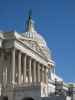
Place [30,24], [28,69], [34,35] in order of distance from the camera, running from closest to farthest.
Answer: [28,69] < [34,35] < [30,24]

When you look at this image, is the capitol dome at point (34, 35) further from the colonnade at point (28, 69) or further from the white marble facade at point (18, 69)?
the white marble facade at point (18, 69)

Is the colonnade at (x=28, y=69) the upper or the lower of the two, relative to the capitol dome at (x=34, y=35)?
lower

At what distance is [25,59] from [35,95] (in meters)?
16.9

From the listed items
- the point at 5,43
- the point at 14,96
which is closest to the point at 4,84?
the point at 14,96

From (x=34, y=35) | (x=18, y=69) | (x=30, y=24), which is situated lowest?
(x=18, y=69)

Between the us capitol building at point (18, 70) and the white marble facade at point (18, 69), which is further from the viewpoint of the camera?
the white marble facade at point (18, 69)

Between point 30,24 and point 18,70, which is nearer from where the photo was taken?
point 18,70

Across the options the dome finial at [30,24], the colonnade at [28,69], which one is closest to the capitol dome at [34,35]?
the dome finial at [30,24]

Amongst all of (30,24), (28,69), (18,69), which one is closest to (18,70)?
(18,69)

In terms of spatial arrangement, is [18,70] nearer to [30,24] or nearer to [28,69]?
[28,69]

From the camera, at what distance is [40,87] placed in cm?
8294

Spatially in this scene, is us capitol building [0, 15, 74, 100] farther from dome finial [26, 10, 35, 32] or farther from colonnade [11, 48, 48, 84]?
dome finial [26, 10, 35, 32]

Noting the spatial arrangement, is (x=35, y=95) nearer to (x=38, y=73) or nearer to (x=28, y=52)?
(x=28, y=52)

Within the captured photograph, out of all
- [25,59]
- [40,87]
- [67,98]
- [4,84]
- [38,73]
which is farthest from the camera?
[38,73]
